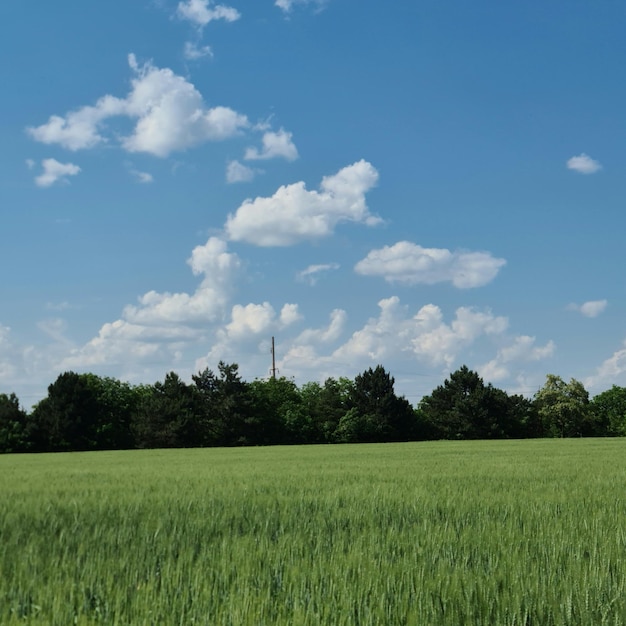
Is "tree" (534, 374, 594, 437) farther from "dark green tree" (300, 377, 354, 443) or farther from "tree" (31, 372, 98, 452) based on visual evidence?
"tree" (31, 372, 98, 452)

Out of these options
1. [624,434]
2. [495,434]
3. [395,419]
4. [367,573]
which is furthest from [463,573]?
[624,434]

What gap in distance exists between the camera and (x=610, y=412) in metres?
96.6

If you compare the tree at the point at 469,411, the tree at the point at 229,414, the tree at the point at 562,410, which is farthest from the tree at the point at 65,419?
the tree at the point at 562,410

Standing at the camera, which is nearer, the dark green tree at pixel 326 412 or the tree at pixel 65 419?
the tree at pixel 65 419

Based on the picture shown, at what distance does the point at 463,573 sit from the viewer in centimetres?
418

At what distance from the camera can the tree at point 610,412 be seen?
Result: 286ft

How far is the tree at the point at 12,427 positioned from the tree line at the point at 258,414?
9 cm

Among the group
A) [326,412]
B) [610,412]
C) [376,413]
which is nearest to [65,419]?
[326,412]

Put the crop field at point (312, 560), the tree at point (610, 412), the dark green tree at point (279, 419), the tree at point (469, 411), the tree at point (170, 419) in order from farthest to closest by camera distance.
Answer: the tree at point (610, 412) < the tree at point (469, 411) < the dark green tree at point (279, 419) < the tree at point (170, 419) < the crop field at point (312, 560)

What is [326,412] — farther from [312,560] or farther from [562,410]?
[312,560]

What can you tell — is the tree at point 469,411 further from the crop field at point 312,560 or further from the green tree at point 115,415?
the crop field at point 312,560

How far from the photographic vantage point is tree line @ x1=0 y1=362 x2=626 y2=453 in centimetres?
5806

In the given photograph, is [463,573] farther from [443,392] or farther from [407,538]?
[443,392]

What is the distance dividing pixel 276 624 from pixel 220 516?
12.5ft
